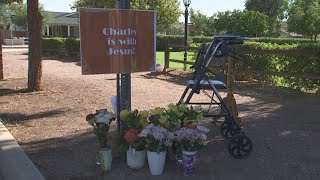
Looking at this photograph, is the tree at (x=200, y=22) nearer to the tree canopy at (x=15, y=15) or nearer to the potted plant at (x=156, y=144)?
the tree canopy at (x=15, y=15)

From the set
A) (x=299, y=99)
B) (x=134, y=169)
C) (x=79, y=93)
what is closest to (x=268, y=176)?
(x=134, y=169)

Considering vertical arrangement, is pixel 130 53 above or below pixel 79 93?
above

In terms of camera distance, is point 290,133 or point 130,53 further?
point 290,133

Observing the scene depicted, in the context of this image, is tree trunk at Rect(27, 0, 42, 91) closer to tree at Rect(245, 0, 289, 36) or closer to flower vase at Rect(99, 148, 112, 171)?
flower vase at Rect(99, 148, 112, 171)

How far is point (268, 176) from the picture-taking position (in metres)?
4.54

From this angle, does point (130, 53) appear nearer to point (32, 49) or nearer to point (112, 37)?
point (112, 37)

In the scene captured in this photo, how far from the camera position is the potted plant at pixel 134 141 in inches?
183

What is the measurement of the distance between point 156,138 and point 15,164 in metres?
1.72

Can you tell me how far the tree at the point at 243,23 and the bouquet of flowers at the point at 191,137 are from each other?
41.3m

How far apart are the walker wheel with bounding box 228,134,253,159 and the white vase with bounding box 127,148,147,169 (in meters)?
1.09

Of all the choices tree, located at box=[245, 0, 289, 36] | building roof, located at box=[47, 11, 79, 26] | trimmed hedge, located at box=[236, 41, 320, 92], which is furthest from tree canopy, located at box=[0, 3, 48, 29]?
trimmed hedge, located at box=[236, 41, 320, 92]

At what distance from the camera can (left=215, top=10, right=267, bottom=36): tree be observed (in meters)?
45.5

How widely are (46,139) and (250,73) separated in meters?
7.67

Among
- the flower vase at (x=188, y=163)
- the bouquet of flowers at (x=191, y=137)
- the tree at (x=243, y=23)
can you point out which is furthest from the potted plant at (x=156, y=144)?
the tree at (x=243, y=23)
